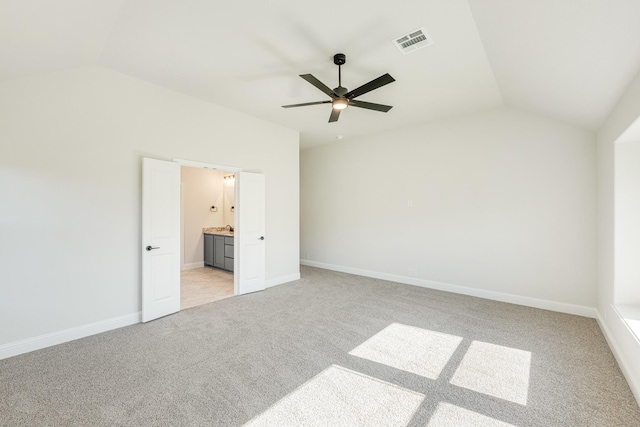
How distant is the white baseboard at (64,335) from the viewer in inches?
105

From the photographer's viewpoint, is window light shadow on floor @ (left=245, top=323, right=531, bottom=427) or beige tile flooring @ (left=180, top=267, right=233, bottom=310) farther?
beige tile flooring @ (left=180, top=267, right=233, bottom=310)

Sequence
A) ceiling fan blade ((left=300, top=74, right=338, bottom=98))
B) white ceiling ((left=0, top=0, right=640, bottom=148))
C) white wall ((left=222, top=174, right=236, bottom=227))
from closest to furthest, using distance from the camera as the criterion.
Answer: white ceiling ((left=0, top=0, right=640, bottom=148)) → ceiling fan blade ((left=300, top=74, right=338, bottom=98)) → white wall ((left=222, top=174, right=236, bottom=227))

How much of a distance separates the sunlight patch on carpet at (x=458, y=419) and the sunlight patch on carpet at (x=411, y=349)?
15.9 inches

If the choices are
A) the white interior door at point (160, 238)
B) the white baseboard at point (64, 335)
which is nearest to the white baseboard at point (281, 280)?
the white interior door at point (160, 238)

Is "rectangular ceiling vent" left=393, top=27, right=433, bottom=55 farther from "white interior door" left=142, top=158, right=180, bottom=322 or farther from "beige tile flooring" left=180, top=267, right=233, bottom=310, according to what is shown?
"beige tile flooring" left=180, top=267, right=233, bottom=310

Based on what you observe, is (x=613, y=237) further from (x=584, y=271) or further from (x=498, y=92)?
(x=498, y=92)

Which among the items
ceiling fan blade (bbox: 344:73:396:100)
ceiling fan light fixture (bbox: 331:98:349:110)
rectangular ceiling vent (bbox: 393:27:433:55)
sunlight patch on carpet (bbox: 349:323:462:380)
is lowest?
sunlight patch on carpet (bbox: 349:323:462:380)

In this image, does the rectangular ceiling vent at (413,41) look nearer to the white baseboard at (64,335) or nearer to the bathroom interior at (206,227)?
the white baseboard at (64,335)

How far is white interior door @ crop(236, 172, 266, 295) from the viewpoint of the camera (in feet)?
15.1

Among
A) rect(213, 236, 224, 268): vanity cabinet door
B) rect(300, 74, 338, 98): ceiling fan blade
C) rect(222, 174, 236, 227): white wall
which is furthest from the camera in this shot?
rect(222, 174, 236, 227): white wall

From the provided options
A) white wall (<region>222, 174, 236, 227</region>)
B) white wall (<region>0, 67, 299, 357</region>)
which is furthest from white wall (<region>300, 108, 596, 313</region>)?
white wall (<region>0, 67, 299, 357</region>)

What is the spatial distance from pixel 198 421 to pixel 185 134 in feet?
11.6

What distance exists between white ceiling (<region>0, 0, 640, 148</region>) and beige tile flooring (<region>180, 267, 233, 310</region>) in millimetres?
3163

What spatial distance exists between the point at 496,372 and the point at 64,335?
4.36 metres
